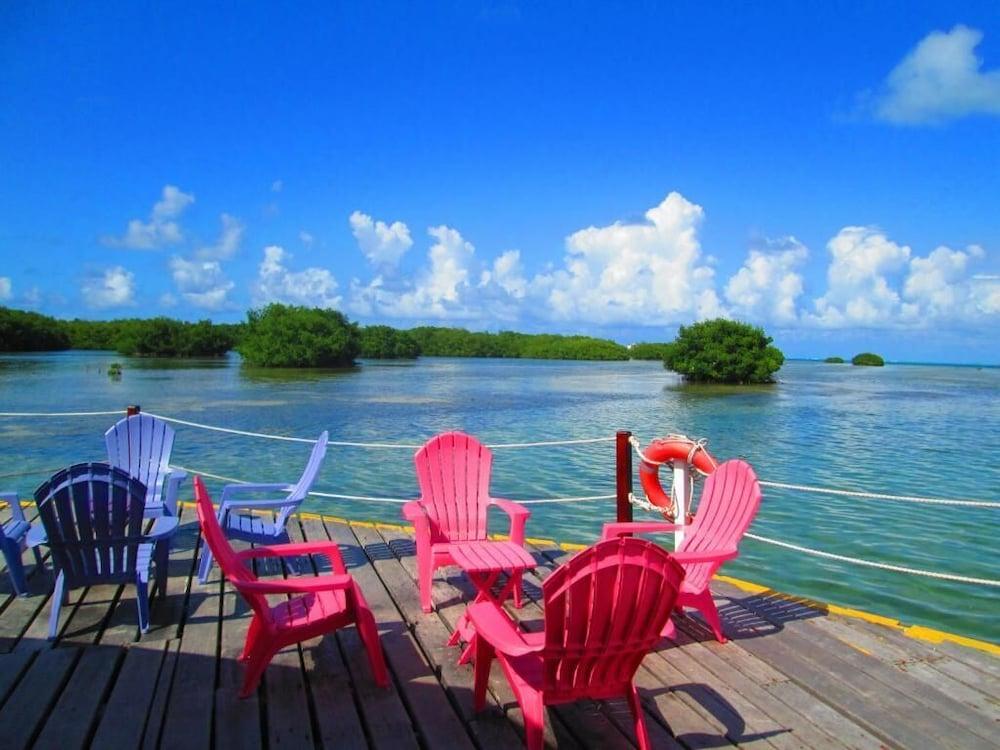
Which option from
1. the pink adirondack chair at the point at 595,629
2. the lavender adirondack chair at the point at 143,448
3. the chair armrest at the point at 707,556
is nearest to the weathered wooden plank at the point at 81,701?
the pink adirondack chair at the point at 595,629

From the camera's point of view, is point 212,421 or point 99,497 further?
point 212,421

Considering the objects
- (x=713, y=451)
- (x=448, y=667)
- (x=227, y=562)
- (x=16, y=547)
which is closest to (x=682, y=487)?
(x=448, y=667)

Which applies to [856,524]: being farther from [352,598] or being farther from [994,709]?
[352,598]

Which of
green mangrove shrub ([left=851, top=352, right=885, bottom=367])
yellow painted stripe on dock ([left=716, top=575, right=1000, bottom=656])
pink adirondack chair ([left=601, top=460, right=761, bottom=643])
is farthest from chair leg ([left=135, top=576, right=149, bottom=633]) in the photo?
green mangrove shrub ([left=851, top=352, right=885, bottom=367])

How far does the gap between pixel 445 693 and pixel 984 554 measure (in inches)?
332

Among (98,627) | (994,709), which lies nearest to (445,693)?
(98,627)

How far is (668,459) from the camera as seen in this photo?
14.7 feet

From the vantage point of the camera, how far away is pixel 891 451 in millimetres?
17391

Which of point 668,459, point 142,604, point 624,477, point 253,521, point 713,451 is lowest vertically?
point 713,451

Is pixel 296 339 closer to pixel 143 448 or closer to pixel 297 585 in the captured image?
pixel 143 448

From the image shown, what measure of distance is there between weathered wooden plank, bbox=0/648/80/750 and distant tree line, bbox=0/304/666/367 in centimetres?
7288

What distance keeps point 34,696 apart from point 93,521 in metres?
0.88

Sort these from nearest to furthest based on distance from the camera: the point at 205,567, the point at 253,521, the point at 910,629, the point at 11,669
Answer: the point at 11,669 < the point at 910,629 < the point at 205,567 < the point at 253,521

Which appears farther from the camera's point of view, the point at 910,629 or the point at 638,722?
the point at 910,629
